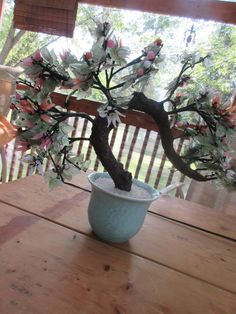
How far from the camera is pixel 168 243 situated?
93 centimetres

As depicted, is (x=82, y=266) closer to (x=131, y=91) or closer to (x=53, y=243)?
(x=53, y=243)

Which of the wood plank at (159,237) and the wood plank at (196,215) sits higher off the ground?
the wood plank at (196,215)

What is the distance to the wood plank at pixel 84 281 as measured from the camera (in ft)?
1.93

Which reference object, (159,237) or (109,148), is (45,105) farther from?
(159,237)

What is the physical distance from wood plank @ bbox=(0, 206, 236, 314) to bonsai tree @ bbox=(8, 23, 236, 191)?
0.58 feet

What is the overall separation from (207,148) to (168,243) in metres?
0.33

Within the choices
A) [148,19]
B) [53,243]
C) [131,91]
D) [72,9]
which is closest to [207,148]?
[131,91]

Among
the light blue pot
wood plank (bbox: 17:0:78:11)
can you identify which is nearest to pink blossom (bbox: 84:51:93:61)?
the light blue pot

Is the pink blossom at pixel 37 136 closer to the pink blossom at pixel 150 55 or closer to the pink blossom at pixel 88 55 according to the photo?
the pink blossom at pixel 88 55

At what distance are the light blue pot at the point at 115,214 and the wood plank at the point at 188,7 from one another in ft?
7.75

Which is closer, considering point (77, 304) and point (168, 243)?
point (77, 304)

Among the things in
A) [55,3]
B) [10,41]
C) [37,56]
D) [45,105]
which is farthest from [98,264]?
[10,41]

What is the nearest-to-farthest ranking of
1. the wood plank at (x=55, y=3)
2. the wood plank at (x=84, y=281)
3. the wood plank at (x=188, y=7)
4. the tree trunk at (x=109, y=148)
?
the wood plank at (x=84, y=281) → the tree trunk at (x=109, y=148) → the wood plank at (x=188, y=7) → the wood plank at (x=55, y=3)

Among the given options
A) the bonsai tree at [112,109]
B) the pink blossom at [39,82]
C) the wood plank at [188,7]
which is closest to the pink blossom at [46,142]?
the bonsai tree at [112,109]
